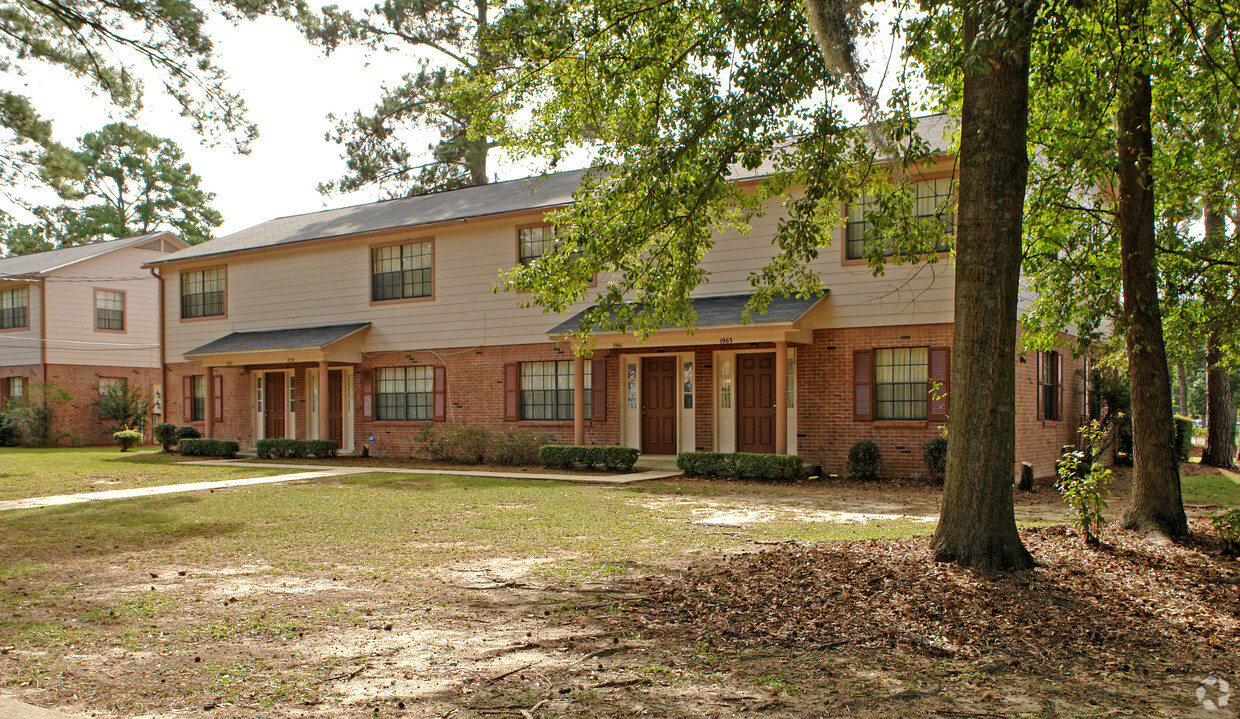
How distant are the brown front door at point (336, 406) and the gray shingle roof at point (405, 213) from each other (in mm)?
3616

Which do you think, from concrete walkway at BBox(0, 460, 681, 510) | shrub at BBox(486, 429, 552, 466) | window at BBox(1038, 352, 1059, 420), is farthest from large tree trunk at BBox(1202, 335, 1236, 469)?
shrub at BBox(486, 429, 552, 466)

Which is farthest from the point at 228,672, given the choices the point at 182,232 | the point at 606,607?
the point at 182,232

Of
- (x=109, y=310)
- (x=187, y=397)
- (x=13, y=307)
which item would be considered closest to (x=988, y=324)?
(x=187, y=397)

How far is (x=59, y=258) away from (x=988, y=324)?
3459cm

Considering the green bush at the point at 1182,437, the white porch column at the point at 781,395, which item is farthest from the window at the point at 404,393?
the green bush at the point at 1182,437

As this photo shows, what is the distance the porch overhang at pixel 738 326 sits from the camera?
1559cm

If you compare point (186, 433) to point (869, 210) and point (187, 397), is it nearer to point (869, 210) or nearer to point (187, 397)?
point (187, 397)

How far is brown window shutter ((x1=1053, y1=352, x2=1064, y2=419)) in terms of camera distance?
59.6 feet

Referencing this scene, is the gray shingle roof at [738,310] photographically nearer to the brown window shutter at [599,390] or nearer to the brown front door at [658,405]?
the brown window shutter at [599,390]

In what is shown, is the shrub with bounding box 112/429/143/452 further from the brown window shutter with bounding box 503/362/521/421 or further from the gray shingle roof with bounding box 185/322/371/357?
the brown window shutter with bounding box 503/362/521/421

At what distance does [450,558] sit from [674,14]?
567 cm

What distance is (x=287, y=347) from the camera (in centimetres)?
2139

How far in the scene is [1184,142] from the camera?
30.3 ft

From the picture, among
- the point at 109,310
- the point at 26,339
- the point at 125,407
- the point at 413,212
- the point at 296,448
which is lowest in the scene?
the point at 296,448
